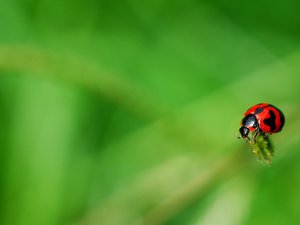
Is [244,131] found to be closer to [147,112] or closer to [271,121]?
[271,121]

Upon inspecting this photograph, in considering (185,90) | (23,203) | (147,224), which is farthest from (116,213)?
(185,90)

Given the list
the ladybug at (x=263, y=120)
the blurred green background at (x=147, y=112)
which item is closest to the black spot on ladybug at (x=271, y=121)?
the ladybug at (x=263, y=120)

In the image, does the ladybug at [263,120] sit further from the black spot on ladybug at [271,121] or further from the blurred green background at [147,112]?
the blurred green background at [147,112]

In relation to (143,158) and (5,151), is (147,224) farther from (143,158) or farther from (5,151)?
(5,151)

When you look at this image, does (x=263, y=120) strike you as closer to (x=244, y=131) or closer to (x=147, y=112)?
(x=244, y=131)

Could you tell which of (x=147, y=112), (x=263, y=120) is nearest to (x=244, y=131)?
(x=263, y=120)

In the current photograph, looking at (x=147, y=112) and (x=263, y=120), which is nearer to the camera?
(x=263, y=120)

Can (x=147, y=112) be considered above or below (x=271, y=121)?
below
